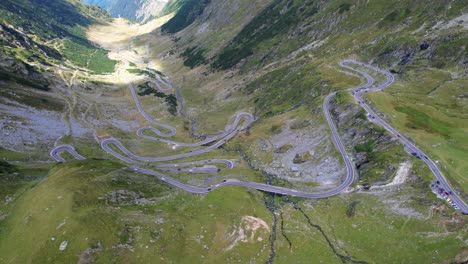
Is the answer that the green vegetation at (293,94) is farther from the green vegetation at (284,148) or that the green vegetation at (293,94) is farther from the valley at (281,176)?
the green vegetation at (284,148)

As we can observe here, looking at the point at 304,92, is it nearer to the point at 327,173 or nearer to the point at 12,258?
the point at 327,173

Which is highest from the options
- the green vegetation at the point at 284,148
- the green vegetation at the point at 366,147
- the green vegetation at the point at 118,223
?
the green vegetation at the point at 284,148

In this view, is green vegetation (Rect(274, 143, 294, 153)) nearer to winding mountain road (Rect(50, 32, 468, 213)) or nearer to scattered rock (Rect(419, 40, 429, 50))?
winding mountain road (Rect(50, 32, 468, 213))

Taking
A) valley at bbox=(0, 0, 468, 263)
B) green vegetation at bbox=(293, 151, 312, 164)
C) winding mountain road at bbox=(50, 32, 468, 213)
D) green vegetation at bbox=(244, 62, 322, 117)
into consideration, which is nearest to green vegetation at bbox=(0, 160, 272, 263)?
valley at bbox=(0, 0, 468, 263)

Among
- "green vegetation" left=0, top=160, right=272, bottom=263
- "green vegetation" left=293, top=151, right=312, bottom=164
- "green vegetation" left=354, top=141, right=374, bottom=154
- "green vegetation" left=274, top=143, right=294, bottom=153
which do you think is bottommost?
"green vegetation" left=0, top=160, right=272, bottom=263

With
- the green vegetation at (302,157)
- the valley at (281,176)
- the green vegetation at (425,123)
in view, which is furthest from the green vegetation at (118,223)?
the green vegetation at (425,123)

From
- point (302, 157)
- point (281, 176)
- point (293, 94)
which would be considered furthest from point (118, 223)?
point (293, 94)

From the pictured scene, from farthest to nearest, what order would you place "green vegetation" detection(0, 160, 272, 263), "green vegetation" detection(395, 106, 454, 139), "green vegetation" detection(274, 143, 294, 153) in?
"green vegetation" detection(274, 143, 294, 153)
"green vegetation" detection(395, 106, 454, 139)
"green vegetation" detection(0, 160, 272, 263)

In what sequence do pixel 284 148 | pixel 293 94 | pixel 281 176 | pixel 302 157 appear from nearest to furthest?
pixel 281 176, pixel 302 157, pixel 284 148, pixel 293 94

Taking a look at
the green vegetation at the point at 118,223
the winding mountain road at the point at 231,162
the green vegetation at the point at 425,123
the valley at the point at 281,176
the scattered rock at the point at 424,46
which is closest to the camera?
the green vegetation at the point at 118,223

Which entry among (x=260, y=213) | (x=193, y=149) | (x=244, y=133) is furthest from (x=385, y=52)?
(x=260, y=213)

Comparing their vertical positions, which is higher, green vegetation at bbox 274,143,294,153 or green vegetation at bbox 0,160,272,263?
green vegetation at bbox 274,143,294,153

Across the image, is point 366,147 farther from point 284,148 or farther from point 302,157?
point 284,148
